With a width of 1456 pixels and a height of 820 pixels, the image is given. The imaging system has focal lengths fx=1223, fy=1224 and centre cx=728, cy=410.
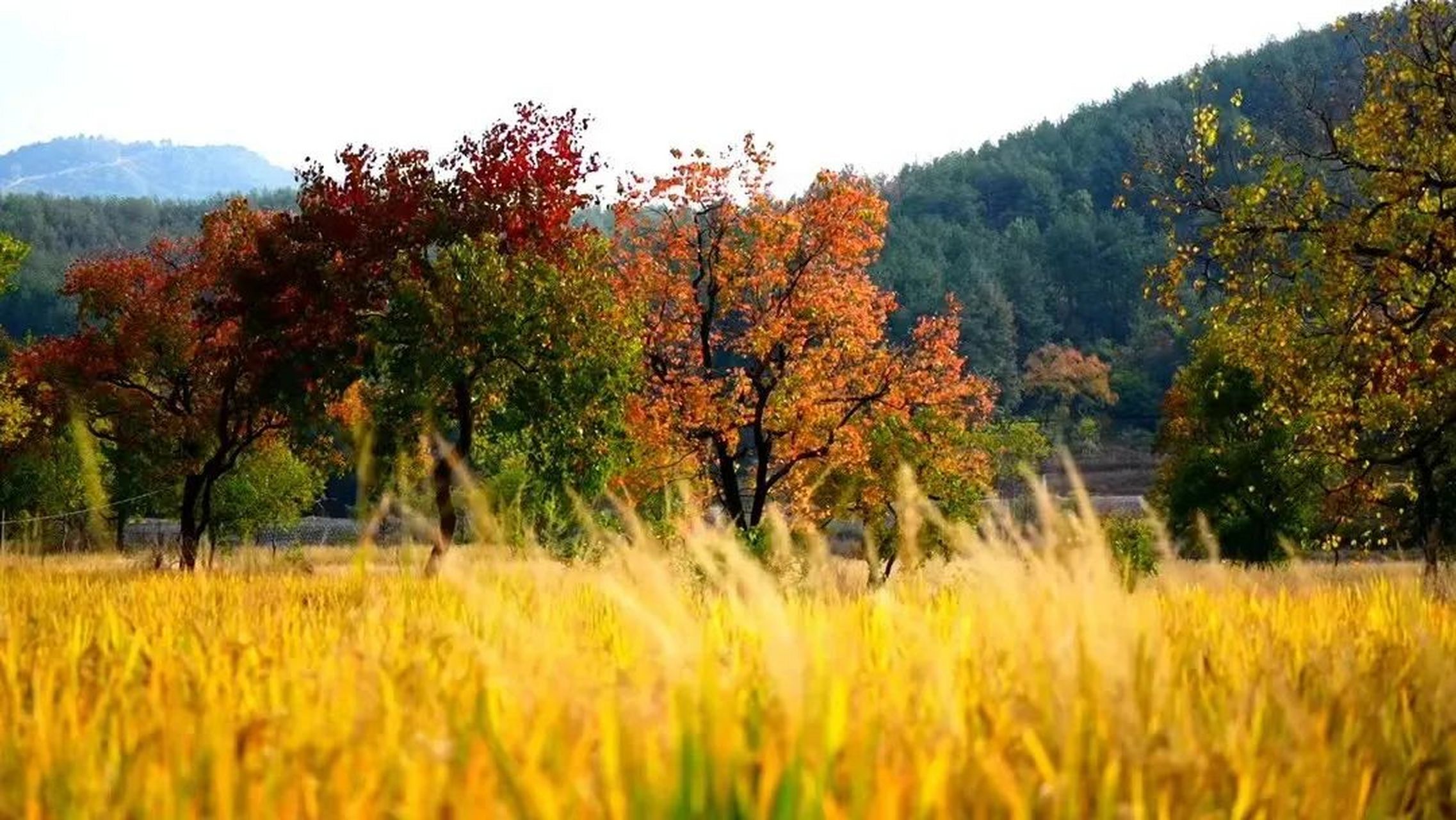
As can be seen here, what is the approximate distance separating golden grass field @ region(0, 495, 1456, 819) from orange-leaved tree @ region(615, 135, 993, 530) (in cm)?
2190

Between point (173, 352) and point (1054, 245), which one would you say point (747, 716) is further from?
point (1054, 245)

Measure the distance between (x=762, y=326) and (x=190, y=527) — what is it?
541 inches

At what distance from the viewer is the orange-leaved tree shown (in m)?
26.7

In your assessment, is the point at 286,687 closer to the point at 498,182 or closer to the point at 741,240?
the point at 498,182

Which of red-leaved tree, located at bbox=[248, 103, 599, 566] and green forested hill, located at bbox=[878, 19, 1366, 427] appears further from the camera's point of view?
green forested hill, located at bbox=[878, 19, 1366, 427]

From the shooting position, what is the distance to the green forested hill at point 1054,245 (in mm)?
132375

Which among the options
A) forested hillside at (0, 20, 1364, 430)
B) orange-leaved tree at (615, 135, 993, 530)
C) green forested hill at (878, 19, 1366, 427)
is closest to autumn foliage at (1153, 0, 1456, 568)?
orange-leaved tree at (615, 135, 993, 530)

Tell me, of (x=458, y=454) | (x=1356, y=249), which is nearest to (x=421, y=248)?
(x=458, y=454)

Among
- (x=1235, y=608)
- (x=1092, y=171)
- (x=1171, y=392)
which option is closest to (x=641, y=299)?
(x=1235, y=608)

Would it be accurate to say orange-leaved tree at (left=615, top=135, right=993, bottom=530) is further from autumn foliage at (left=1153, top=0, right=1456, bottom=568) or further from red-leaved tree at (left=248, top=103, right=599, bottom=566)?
autumn foliage at (left=1153, top=0, right=1456, bottom=568)

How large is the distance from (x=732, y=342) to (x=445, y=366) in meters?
8.79

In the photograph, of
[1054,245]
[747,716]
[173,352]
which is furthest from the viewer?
[1054,245]

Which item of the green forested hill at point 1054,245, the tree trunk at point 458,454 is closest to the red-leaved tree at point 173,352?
the tree trunk at point 458,454

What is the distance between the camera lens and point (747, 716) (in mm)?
2730
